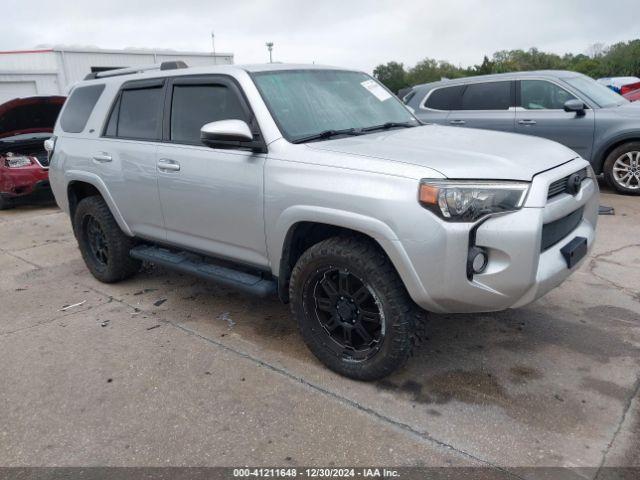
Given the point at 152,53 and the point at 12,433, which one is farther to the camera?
the point at 152,53

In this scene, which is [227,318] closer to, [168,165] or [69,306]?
[168,165]

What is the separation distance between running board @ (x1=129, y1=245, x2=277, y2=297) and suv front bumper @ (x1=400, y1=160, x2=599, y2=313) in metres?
1.14

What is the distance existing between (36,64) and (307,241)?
63.2 ft

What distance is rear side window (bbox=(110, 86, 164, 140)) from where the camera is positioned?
4.20 meters

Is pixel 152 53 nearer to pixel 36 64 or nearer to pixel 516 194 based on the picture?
pixel 36 64

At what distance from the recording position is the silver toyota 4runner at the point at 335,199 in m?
2.66

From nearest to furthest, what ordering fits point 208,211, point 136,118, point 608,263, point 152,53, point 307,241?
point 307,241
point 208,211
point 136,118
point 608,263
point 152,53

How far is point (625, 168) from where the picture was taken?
24.5 feet

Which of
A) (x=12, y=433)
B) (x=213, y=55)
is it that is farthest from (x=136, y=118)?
(x=213, y=55)

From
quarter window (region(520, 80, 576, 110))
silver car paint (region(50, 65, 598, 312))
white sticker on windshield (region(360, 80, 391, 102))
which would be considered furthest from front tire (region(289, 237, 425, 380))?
quarter window (region(520, 80, 576, 110))

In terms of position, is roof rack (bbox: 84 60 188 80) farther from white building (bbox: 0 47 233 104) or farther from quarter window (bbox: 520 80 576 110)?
white building (bbox: 0 47 233 104)

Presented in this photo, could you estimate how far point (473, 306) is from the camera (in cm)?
278

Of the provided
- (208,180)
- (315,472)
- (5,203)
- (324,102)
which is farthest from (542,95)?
(5,203)

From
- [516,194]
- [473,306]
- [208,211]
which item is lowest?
[473,306]
